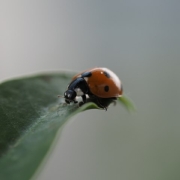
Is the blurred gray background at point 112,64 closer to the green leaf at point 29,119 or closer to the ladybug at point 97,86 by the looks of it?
the ladybug at point 97,86

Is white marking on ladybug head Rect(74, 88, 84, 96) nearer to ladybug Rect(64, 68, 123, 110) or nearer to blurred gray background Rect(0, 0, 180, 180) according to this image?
ladybug Rect(64, 68, 123, 110)

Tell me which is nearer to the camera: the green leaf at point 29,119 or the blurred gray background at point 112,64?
the green leaf at point 29,119

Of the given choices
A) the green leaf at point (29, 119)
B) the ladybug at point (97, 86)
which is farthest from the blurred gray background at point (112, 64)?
the green leaf at point (29, 119)

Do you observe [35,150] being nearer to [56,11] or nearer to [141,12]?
[56,11]

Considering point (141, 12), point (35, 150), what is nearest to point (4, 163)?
point (35, 150)

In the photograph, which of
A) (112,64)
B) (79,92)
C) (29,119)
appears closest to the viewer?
(29,119)

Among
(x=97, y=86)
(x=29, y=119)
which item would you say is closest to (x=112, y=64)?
(x=97, y=86)

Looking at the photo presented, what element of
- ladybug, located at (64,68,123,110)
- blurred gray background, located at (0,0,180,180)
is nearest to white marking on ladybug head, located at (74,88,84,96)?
ladybug, located at (64,68,123,110)

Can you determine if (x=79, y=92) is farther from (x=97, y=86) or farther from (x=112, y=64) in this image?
(x=112, y=64)
